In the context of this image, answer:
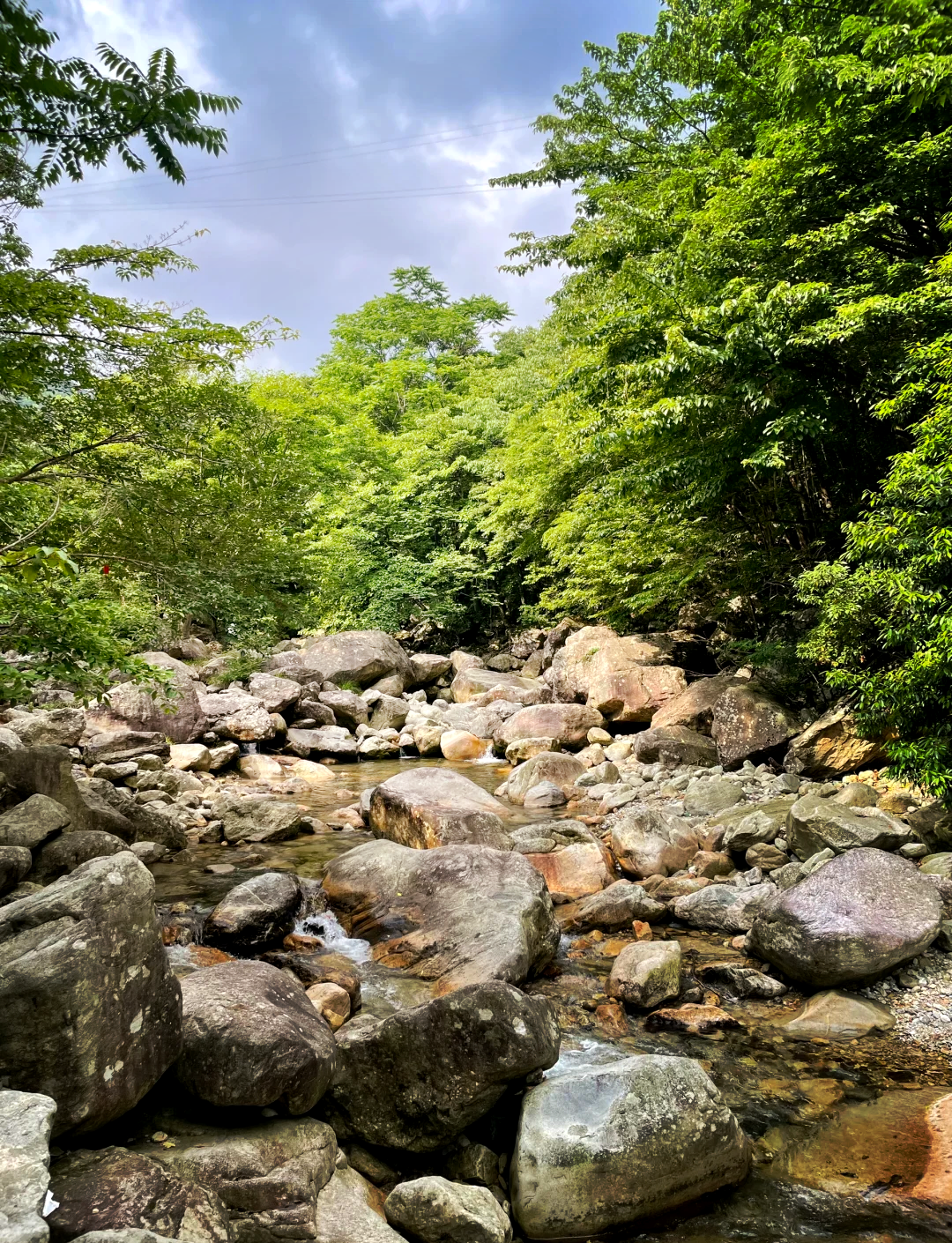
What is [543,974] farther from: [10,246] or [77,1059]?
[10,246]

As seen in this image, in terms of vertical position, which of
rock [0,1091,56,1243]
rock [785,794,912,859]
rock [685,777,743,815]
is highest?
rock [0,1091,56,1243]

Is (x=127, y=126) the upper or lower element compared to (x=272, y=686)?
upper

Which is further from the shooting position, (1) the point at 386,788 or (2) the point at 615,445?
(2) the point at 615,445

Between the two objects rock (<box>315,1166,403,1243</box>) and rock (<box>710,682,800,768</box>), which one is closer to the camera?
rock (<box>315,1166,403,1243</box>)

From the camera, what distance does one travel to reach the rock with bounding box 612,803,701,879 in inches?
315

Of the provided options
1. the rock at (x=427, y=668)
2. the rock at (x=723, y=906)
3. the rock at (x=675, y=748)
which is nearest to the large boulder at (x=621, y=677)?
the rock at (x=675, y=748)

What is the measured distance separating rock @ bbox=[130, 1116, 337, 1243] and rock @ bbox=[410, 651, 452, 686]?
1828cm

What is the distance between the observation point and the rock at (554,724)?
14.6 m

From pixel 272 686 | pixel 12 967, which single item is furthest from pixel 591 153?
pixel 12 967

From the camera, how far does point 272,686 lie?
17.0m

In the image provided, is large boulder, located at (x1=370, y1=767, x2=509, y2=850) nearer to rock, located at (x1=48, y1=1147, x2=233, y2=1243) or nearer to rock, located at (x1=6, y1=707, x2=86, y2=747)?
rock, located at (x1=48, y1=1147, x2=233, y2=1243)

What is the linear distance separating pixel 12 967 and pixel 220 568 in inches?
236

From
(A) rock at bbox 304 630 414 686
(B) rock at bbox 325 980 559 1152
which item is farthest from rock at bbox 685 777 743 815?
(A) rock at bbox 304 630 414 686

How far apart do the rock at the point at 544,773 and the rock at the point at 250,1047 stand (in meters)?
8.07
